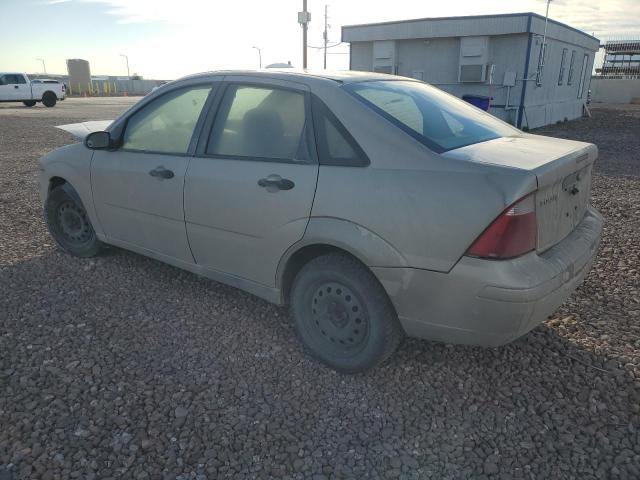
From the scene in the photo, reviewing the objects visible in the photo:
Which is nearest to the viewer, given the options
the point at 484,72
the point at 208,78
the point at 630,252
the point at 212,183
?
the point at 212,183

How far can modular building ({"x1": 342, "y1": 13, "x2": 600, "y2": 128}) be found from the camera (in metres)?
16.6

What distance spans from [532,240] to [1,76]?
3357 centimetres

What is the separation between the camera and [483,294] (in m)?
2.32

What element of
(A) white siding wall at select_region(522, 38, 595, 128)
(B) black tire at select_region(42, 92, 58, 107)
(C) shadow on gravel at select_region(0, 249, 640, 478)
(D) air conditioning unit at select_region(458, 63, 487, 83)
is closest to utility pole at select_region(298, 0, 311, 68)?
(D) air conditioning unit at select_region(458, 63, 487, 83)

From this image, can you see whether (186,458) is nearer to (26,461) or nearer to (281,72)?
(26,461)

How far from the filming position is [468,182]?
92.4 inches

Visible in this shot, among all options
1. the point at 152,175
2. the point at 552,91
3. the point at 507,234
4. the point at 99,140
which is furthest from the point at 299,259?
the point at 552,91

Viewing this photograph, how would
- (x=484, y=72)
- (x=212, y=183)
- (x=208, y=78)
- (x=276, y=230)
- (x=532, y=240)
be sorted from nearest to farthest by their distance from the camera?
(x=532, y=240)
(x=276, y=230)
(x=212, y=183)
(x=208, y=78)
(x=484, y=72)

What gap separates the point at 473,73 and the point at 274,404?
16907 millimetres

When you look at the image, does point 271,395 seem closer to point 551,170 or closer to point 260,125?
point 260,125

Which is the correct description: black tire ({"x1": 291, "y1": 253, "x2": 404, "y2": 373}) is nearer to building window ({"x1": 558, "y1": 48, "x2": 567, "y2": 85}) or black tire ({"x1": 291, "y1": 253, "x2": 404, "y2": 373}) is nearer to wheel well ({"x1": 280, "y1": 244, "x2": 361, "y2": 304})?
wheel well ({"x1": 280, "y1": 244, "x2": 361, "y2": 304})

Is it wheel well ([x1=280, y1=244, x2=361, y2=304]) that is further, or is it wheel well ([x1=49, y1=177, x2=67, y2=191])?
wheel well ([x1=49, y1=177, x2=67, y2=191])

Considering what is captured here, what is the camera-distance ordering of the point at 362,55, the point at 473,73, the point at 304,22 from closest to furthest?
1. the point at 473,73
2. the point at 362,55
3. the point at 304,22

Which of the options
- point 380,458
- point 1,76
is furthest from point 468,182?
point 1,76
